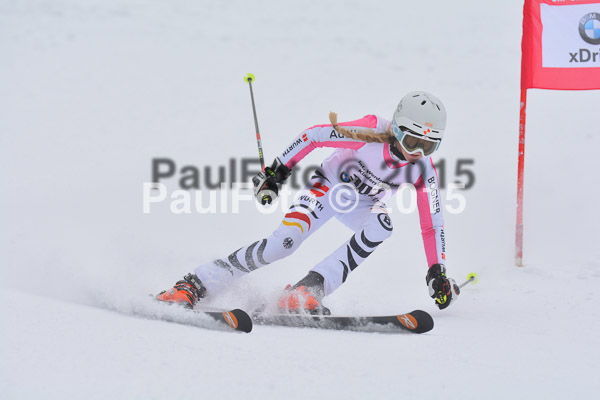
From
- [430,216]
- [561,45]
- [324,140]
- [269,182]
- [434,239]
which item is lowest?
[434,239]

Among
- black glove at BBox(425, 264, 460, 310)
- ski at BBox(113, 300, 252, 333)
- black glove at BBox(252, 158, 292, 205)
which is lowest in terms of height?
ski at BBox(113, 300, 252, 333)

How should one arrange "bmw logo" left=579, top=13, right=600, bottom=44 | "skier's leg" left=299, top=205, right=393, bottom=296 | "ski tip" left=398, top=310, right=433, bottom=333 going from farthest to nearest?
"bmw logo" left=579, top=13, right=600, bottom=44 < "skier's leg" left=299, top=205, right=393, bottom=296 < "ski tip" left=398, top=310, right=433, bottom=333

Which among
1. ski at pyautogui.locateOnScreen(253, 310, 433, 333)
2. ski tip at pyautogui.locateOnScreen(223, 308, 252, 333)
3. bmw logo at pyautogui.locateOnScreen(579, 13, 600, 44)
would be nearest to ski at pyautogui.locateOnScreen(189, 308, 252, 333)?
ski tip at pyautogui.locateOnScreen(223, 308, 252, 333)

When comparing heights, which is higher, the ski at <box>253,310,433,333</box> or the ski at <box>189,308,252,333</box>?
the ski at <box>189,308,252,333</box>

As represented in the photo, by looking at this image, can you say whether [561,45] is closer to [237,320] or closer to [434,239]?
[434,239]

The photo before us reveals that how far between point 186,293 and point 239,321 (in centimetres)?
75

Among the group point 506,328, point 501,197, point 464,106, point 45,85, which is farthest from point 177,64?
point 506,328

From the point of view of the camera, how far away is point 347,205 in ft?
14.3

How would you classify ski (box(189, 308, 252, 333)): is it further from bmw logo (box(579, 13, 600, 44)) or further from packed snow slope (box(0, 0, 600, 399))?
bmw logo (box(579, 13, 600, 44))

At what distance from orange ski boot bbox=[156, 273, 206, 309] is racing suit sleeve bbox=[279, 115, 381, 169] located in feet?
3.46

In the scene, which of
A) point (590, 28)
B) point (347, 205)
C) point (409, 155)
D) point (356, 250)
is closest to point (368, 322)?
point (356, 250)

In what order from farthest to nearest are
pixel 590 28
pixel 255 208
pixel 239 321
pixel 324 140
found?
pixel 255 208 < pixel 590 28 < pixel 324 140 < pixel 239 321

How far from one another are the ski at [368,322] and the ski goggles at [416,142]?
1.03m

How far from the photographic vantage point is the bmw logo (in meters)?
5.48
